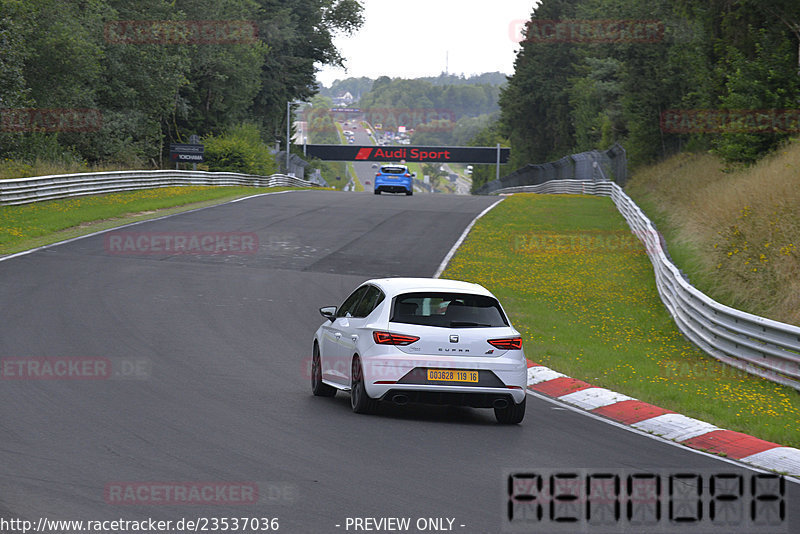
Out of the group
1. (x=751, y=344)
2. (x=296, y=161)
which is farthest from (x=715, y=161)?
(x=296, y=161)

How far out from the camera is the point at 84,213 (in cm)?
3272

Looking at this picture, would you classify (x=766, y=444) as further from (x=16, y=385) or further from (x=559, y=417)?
(x=16, y=385)

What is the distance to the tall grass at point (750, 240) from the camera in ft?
54.9

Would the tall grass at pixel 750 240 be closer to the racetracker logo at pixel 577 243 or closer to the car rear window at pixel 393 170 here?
the racetracker logo at pixel 577 243

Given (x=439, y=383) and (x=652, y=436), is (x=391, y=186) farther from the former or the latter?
(x=652, y=436)

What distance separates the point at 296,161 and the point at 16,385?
75.7 m

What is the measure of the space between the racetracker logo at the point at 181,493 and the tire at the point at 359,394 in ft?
10.2

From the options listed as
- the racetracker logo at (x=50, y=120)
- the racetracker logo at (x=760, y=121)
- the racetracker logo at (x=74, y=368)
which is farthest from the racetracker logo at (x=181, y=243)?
the racetracker logo at (x=50, y=120)

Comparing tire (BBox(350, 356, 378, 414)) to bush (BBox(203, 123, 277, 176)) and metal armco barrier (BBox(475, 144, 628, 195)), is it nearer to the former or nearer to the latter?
metal armco barrier (BBox(475, 144, 628, 195))

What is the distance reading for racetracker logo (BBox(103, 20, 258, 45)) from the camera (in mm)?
54219

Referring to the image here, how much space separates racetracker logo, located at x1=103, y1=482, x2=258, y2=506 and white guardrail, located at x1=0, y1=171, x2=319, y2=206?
26817mm

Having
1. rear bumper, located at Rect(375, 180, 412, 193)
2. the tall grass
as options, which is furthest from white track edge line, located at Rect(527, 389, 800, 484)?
rear bumper, located at Rect(375, 180, 412, 193)

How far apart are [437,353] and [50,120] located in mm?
41705

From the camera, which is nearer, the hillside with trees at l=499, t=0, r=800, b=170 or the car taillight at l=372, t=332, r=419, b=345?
the car taillight at l=372, t=332, r=419, b=345
